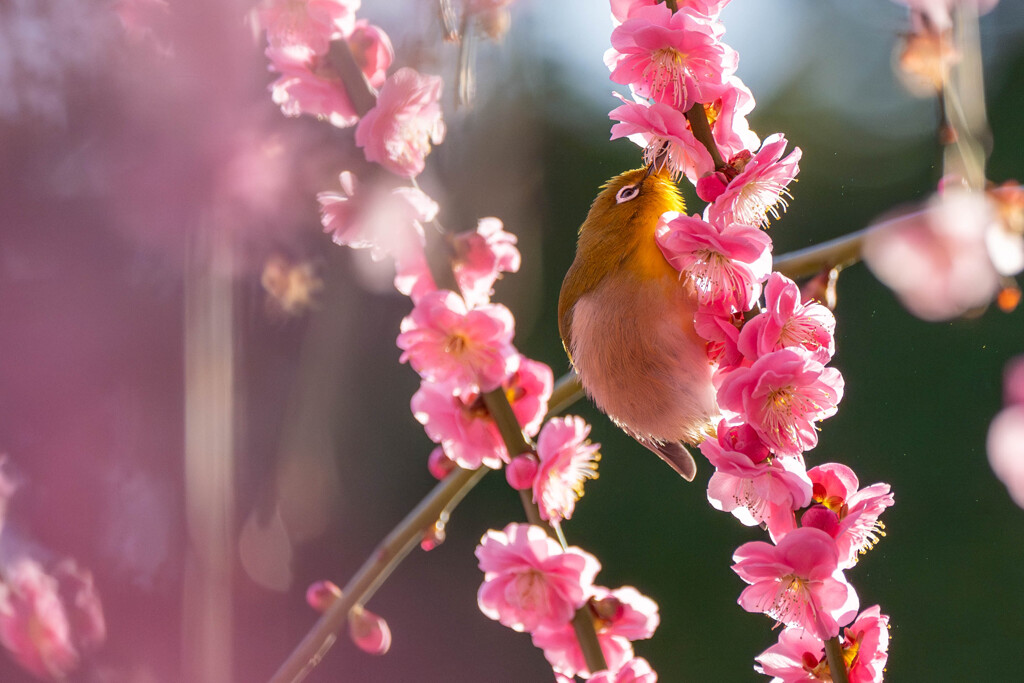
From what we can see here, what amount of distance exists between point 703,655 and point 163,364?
1.50m

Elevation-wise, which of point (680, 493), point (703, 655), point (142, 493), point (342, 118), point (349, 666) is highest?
point (342, 118)

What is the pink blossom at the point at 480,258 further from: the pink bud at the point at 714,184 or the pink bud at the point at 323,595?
the pink bud at the point at 323,595

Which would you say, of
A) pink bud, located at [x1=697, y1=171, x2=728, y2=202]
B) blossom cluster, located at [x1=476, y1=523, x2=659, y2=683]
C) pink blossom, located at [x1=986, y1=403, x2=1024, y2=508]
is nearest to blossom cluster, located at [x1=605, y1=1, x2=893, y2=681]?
pink bud, located at [x1=697, y1=171, x2=728, y2=202]

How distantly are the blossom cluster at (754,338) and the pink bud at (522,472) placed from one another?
0.11 meters

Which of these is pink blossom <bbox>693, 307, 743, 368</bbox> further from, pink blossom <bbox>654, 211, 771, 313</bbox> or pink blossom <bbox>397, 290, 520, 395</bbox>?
pink blossom <bbox>397, 290, 520, 395</bbox>

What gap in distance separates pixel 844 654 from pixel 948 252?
0.45 metres

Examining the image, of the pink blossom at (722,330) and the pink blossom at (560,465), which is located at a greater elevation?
the pink blossom at (722,330)

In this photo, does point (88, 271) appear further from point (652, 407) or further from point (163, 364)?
point (652, 407)

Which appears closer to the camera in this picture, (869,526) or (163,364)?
(869,526)

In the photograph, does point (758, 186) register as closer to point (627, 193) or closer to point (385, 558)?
point (627, 193)

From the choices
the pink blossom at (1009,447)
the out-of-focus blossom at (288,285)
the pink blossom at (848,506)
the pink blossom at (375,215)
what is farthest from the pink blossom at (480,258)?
the pink blossom at (1009,447)

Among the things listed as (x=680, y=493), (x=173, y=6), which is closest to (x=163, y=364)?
(x=173, y=6)

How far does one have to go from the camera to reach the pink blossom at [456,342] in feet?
1.74

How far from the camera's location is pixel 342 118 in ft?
1.90
